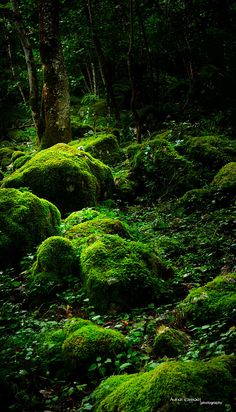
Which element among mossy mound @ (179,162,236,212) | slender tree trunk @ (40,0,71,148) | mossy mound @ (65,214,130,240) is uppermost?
slender tree trunk @ (40,0,71,148)

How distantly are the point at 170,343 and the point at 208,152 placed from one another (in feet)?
22.1

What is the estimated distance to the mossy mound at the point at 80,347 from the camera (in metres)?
3.59

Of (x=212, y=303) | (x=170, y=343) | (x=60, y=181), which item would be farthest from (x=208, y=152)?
(x=170, y=343)

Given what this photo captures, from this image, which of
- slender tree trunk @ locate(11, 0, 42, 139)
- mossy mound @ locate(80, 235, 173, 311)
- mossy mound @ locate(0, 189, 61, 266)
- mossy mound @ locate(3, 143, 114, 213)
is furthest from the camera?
slender tree trunk @ locate(11, 0, 42, 139)

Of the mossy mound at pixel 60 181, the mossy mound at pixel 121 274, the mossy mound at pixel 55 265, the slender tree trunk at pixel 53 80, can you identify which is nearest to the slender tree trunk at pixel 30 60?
the slender tree trunk at pixel 53 80

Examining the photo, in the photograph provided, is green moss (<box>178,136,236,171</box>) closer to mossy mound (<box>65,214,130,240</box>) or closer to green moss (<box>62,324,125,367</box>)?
mossy mound (<box>65,214,130,240</box>)

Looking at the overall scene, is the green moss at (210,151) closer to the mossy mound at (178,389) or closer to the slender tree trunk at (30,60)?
the slender tree trunk at (30,60)

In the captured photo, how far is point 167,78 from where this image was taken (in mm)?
17000

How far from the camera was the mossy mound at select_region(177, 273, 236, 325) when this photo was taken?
3.89m

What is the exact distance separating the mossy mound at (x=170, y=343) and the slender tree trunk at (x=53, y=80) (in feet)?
30.0

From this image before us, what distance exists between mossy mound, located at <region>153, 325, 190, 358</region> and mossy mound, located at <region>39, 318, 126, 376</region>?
36 cm

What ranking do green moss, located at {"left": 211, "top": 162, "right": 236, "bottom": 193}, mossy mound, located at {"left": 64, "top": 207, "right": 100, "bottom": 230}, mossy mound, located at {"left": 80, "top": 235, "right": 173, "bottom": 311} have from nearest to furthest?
mossy mound, located at {"left": 80, "top": 235, "right": 173, "bottom": 311}
mossy mound, located at {"left": 64, "top": 207, "right": 100, "bottom": 230}
green moss, located at {"left": 211, "top": 162, "right": 236, "bottom": 193}

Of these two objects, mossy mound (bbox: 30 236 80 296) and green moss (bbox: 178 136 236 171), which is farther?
green moss (bbox: 178 136 236 171)

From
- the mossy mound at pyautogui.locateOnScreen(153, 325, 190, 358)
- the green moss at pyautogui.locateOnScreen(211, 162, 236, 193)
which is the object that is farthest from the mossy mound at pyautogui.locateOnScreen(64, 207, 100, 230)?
the mossy mound at pyautogui.locateOnScreen(153, 325, 190, 358)
